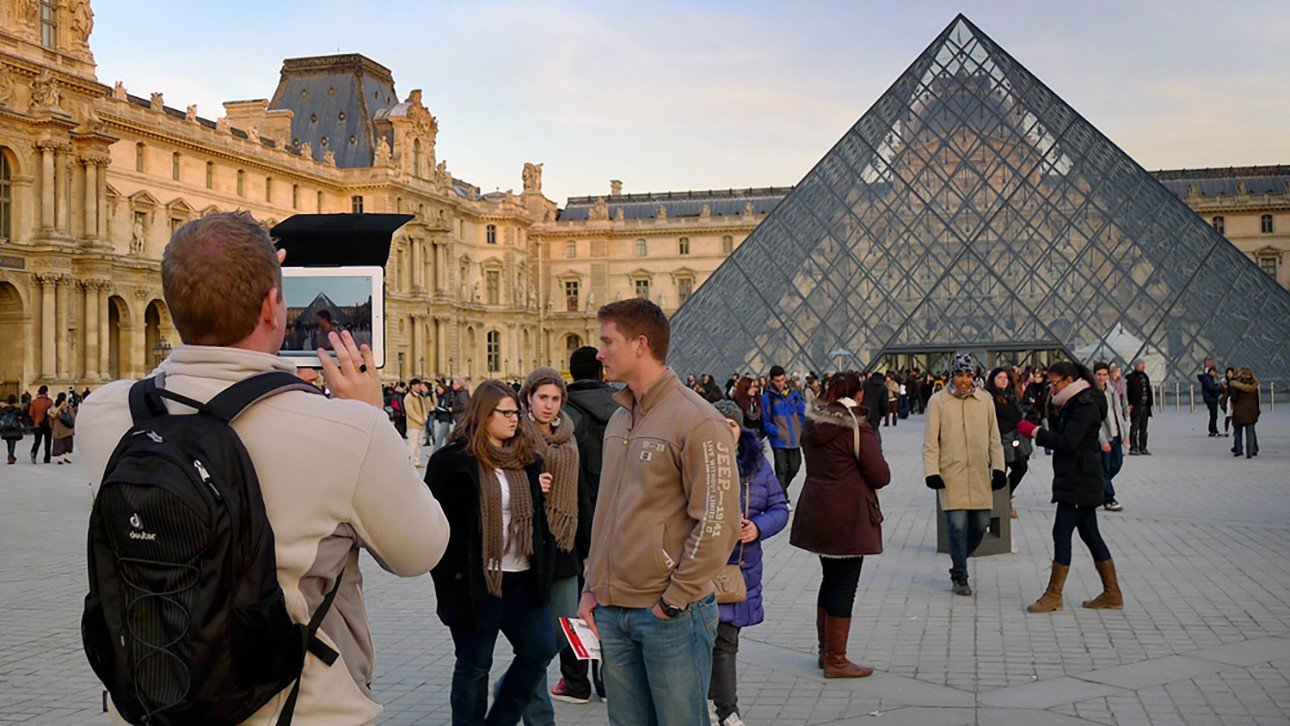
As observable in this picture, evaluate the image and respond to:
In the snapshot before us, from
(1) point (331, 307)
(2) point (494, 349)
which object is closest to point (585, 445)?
(1) point (331, 307)

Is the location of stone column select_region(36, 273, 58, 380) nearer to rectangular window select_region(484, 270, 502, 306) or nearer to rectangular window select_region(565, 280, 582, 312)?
rectangular window select_region(484, 270, 502, 306)

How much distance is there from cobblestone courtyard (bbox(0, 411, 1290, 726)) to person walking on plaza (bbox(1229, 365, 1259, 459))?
18.7 feet

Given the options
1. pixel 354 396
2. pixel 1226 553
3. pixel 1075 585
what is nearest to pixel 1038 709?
pixel 1075 585

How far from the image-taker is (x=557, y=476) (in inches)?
179

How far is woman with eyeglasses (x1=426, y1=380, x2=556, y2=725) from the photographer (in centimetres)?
421

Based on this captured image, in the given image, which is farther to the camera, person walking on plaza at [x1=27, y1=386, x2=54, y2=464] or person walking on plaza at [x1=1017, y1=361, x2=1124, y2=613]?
person walking on plaza at [x1=27, y1=386, x2=54, y2=464]

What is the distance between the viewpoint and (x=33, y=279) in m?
33.2

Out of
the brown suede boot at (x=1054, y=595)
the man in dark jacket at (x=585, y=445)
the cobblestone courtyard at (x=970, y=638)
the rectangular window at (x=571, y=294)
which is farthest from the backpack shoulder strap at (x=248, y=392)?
the rectangular window at (x=571, y=294)

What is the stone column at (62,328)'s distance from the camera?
33656mm

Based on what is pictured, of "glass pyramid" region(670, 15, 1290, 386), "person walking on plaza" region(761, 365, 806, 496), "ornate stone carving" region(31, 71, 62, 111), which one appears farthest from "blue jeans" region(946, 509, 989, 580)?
"ornate stone carving" region(31, 71, 62, 111)

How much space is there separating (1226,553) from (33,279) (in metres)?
31.8

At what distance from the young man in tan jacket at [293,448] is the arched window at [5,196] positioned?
114 feet

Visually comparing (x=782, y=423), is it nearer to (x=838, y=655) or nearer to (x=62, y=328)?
(x=838, y=655)

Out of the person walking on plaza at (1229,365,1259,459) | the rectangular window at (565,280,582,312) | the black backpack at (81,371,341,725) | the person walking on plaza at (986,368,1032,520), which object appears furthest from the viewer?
the rectangular window at (565,280,582,312)
